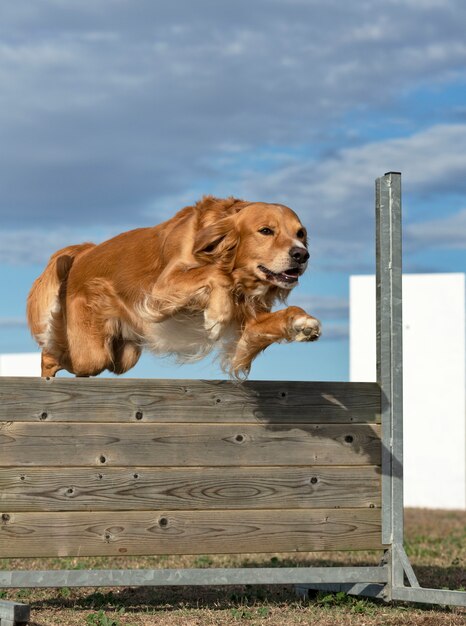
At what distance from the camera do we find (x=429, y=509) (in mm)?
15766

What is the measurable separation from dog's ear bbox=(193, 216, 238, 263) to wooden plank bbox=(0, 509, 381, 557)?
145 centimetres

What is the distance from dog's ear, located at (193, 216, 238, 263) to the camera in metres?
5.25

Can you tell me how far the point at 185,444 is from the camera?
533cm

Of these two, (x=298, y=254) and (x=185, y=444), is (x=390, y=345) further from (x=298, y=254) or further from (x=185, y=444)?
(x=185, y=444)

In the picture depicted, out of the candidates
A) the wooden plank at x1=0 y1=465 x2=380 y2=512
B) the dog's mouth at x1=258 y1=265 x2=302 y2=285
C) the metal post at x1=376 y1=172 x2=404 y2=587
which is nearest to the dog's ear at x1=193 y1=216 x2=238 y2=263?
the dog's mouth at x1=258 y1=265 x2=302 y2=285

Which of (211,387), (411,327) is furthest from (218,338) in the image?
(411,327)

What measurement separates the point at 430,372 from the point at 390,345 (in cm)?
1057

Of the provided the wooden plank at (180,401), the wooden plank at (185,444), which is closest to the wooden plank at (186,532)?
the wooden plank at (185,444)

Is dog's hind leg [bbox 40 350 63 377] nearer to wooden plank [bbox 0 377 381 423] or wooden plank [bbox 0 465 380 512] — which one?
wooden plank [bbox 0 377 381 423]

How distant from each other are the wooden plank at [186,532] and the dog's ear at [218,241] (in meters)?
1.45

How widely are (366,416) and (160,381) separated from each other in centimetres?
132

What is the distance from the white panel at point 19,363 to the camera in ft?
54.2

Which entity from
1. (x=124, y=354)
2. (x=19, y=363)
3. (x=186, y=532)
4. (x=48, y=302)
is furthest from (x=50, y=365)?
(x=19, y=363)

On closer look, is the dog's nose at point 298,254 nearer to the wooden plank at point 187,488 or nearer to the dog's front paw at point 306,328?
the dog's front paw at point 306,328
